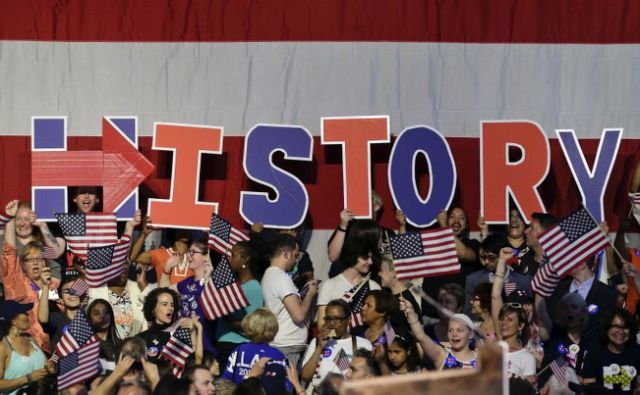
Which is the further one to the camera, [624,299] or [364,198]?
[364,198]

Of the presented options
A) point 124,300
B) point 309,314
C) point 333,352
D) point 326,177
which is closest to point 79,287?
point 124,300

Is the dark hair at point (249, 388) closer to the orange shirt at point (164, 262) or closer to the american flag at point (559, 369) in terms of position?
the american flag at point (559, 369)

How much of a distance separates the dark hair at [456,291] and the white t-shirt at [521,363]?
1015 millimetres

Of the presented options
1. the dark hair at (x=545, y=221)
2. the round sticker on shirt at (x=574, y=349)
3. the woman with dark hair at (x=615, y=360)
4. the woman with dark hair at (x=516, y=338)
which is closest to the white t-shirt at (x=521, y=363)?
the woman with dark hair at (x=516, y=338)

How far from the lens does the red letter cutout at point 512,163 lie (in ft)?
39.7

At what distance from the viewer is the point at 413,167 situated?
478 inches

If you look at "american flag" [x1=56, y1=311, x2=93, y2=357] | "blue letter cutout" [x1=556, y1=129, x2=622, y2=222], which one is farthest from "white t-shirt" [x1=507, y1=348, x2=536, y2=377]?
"blue letter cutout" [x1=556, y1=129, x2=622, y2=222]

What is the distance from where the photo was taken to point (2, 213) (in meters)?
12.0

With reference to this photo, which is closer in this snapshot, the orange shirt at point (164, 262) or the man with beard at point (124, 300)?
the man with beard at point (124, 300)

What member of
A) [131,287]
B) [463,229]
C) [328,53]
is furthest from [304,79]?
[131,287]

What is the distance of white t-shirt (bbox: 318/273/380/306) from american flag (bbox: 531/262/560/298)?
4.33 feet

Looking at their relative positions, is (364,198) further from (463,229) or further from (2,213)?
(2,213)

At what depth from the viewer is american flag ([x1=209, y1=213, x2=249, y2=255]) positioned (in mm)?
10672

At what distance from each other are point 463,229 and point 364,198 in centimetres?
103
